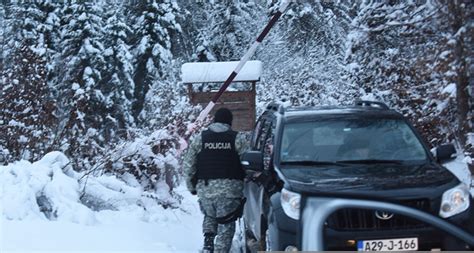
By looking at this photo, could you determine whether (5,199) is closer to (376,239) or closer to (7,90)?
(376,239)

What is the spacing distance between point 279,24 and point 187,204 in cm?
2229

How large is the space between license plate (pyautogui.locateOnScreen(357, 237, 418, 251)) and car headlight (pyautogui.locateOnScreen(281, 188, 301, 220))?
0.56m

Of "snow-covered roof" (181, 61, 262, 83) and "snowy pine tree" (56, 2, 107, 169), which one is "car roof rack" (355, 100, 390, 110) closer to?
"snow-covered roof" (181, 61, 262, 83)

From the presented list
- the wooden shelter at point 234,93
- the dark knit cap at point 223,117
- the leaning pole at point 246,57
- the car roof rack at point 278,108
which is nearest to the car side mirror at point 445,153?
the car roof rack at point 278,108

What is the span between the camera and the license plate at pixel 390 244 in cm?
489

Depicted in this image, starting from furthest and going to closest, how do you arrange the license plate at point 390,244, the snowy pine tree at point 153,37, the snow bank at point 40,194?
the snowy pine tree at point 153,37
the snow bank at point 40,194
the license plate at point 390,244

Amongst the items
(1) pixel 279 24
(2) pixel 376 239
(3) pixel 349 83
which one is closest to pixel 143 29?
(1) pixel 279 24

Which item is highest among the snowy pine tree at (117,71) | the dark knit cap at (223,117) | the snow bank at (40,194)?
the snowy pine tree at (117,71)

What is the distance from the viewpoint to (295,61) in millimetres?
29672

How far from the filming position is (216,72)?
16.0m

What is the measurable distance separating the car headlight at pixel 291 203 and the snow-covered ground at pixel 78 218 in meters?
2.77

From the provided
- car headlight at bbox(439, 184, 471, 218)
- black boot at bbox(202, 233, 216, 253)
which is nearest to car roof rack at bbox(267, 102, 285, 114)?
black boot at bbox(202, 233, 216, 253)

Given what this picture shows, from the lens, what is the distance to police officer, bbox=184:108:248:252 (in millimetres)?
7117

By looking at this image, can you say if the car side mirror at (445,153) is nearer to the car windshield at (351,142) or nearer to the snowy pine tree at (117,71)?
the car windshield at (351,142)
